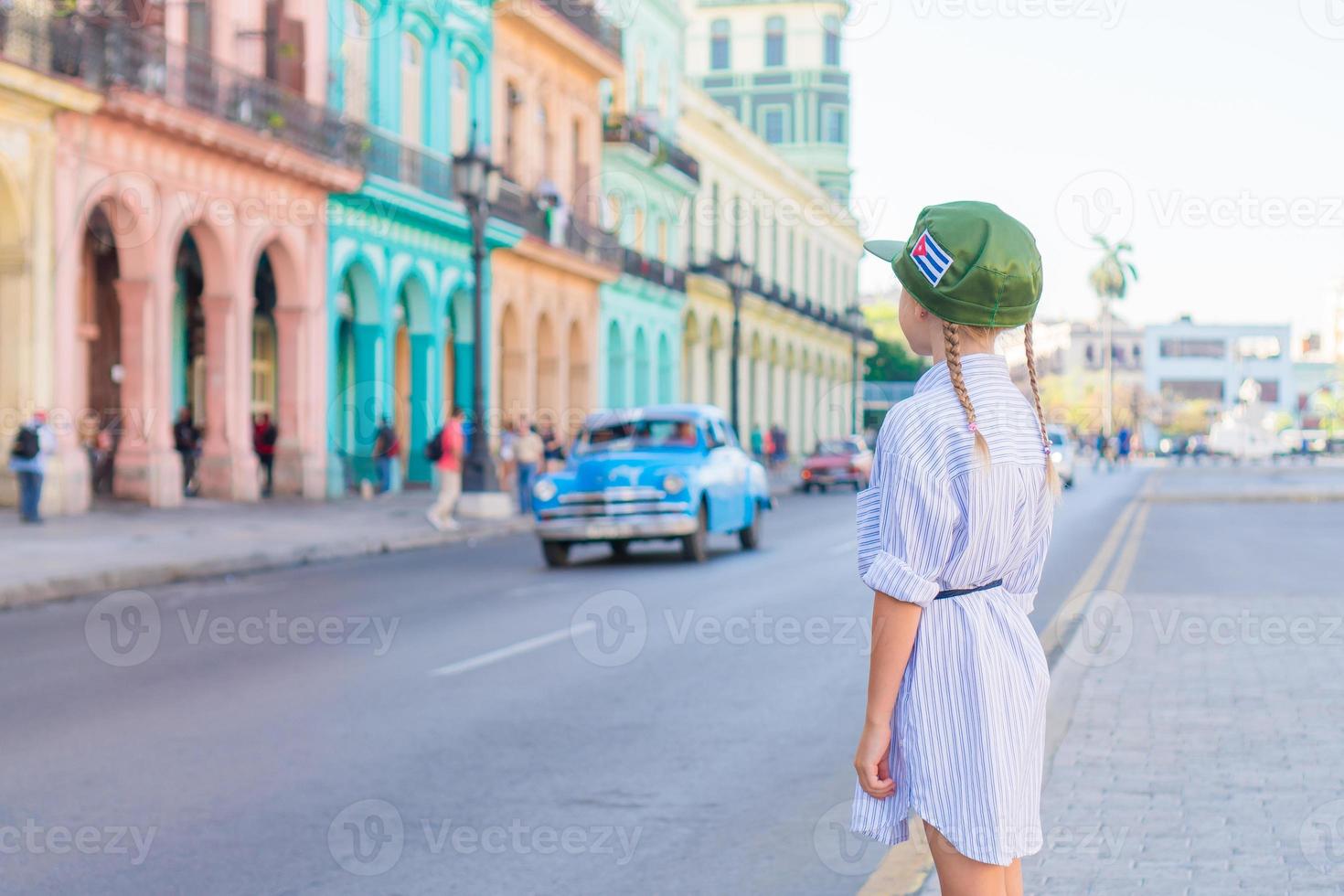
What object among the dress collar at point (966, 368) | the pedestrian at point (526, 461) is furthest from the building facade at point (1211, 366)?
the dress collar at point (966, 368)

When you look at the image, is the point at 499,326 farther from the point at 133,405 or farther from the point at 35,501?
the point at 35,501

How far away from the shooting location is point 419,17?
112ft

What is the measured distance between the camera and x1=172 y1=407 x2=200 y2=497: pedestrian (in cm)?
2795

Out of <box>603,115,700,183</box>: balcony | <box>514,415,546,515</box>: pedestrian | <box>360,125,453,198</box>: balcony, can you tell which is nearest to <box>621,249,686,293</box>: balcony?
<box>603,115,700,183</box>: balcony

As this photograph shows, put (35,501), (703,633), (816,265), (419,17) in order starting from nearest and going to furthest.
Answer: (703,633) < (35,501) < (419,17) < (816,265)

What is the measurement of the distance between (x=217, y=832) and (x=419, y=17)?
30.2 m

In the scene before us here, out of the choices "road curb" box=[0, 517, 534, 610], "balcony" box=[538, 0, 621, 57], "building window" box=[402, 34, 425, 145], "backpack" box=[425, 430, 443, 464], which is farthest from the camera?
"balcony" box=[538, 0, 621, 57]

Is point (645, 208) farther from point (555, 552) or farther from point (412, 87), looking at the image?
point (555, 552)

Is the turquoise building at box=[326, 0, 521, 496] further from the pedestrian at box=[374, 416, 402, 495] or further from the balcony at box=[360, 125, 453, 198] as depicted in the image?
the pedestrian at box=[374, 416, 402, 495]

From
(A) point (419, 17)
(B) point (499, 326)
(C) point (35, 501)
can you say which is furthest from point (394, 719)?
(B) point (499, 326)

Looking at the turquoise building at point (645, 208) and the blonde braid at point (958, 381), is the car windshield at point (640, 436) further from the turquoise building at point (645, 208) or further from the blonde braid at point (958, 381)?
the turquoise building at point (645, 208)

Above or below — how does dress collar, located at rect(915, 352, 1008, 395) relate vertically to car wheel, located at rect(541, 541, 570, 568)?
above

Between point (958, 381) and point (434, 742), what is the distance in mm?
5033

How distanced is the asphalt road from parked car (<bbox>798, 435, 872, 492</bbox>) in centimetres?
2922
